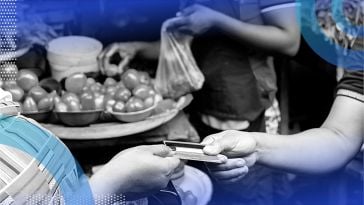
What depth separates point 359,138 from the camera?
119cm

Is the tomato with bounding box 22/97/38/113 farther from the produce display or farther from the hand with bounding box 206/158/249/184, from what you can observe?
the hand with bounding box 206/158/249/184

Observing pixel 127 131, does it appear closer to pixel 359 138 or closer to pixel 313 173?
pixel 313 173

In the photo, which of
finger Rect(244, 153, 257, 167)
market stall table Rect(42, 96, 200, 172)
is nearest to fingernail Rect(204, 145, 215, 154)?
finger Rect(244, 153, 257, 167)

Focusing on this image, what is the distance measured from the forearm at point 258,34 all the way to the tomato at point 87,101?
374 millimetres

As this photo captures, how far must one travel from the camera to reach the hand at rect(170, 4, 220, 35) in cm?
116

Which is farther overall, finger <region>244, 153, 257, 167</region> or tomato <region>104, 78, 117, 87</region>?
tomato <region>104, 78, 117, 87</region>

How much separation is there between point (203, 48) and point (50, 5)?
1.21 ft

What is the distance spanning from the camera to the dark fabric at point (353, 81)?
47.0 inches

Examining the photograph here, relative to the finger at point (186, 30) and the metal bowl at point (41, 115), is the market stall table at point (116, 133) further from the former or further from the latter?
the finger at point (186, 30)

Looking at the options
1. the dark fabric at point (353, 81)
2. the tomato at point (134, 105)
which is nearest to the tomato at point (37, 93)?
the tomato at point (134, 105)

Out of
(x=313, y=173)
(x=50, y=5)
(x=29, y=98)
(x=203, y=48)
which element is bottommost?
(x=313, y=173)

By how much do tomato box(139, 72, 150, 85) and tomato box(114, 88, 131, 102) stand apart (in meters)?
0.05

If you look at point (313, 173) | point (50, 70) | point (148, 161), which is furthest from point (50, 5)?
point (313, 173)

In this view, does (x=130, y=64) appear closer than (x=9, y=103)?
No
